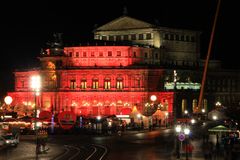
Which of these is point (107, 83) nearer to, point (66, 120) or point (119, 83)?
point (119, 83)

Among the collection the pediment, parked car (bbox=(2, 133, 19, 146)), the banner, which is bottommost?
parked car (bbox=(2, 133, 19, 146))

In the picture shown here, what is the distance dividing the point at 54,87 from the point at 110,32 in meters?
22.5

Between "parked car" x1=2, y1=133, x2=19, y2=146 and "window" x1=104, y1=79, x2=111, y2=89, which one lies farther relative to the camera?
"window" x1=104, y1=79, x2=111, y2=89

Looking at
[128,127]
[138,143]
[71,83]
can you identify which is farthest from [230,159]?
[71,83]

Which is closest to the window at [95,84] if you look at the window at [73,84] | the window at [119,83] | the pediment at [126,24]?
A: the window at [73,84]

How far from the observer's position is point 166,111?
153875 millimetres

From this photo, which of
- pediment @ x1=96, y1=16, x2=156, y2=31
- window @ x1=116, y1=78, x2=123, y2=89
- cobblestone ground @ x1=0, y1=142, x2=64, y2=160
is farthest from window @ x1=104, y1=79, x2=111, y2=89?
cobblestone ground @ x1=0, y1=142, x2=64, y2=160

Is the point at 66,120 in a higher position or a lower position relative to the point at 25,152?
higher

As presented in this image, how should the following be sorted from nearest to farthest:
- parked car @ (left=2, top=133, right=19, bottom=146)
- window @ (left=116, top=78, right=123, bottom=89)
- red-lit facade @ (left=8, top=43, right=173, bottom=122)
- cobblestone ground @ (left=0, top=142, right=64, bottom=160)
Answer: cobblestone ground @ (left=0, top=142, right=64, bottom=160)
parked car @ (left=2, top=133, right=19, bottom=146)
red-lit facade @ (left=8, top=43, right=173, bottom=122)
window @ (left=116, top=78, right=123, bottom=89)

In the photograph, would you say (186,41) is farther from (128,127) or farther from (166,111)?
(128,127)

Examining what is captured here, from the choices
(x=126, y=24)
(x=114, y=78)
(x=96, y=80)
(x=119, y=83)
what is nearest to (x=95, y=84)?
(x=96, y=80)

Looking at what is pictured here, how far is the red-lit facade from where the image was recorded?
164 meters

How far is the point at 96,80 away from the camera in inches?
6594

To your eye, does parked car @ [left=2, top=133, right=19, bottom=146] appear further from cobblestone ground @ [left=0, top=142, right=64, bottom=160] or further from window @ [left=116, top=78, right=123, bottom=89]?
window @ [left=116, top=78, right=123, bottom=89]
